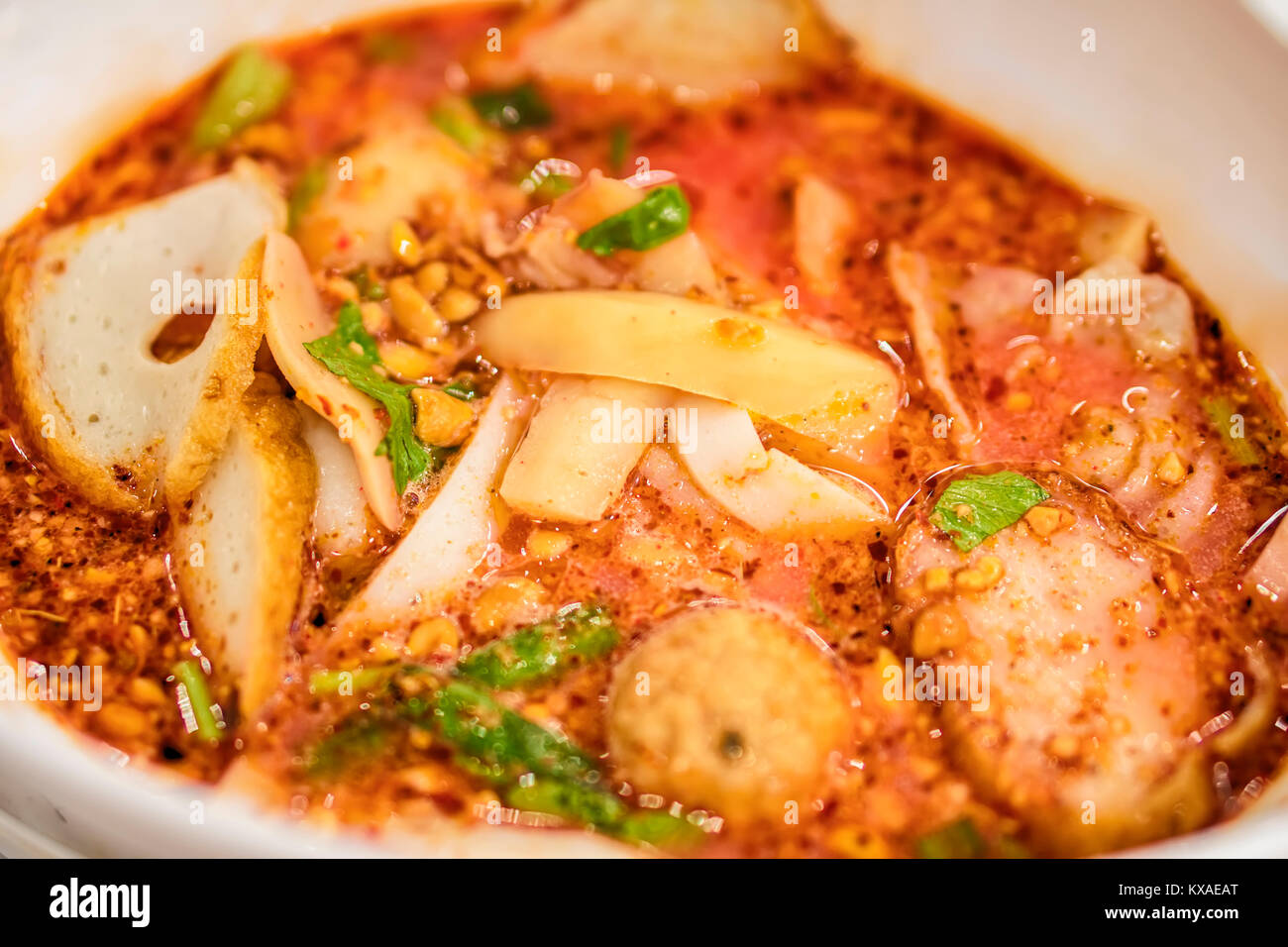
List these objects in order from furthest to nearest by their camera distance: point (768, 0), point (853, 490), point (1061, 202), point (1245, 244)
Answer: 1. point (768, 0)
2. point (1061, 202)
3. point (1245, 244)
4. point (853, 490)

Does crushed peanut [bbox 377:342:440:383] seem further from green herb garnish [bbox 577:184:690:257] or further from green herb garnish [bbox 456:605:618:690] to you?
green herb garnish [bbox 456:605:618:690]

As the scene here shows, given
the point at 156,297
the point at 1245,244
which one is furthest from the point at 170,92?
the point at 1245,244

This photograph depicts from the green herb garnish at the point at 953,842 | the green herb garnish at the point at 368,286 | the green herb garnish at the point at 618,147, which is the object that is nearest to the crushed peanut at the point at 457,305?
the green herb garnish at the point at 368,286

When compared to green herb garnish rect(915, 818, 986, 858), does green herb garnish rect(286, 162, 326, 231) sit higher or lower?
higher

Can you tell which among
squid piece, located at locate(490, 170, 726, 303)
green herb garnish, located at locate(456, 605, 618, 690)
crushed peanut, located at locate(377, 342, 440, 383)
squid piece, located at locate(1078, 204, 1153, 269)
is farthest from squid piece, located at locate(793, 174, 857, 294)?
green herb garnish, located at locate(456, 605, 618, 690)

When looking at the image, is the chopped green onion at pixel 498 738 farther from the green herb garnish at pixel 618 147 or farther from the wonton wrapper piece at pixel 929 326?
the green herb garnish at pixel 618 147

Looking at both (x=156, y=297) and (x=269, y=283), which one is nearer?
(x=269, y=283)
